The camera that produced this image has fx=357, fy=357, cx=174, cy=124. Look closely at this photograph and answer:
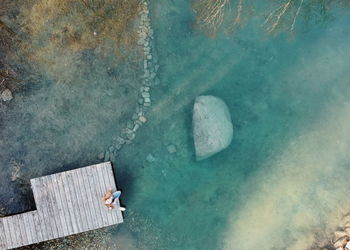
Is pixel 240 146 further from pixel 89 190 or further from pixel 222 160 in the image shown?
pixel 89 190

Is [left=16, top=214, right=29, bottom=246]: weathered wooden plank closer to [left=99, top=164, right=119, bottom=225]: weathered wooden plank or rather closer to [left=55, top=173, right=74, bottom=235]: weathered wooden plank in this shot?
[left=55, top=173, right=74, bottom=235]: weathered wooden plank

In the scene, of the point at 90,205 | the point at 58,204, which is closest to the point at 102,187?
the point at 90,205

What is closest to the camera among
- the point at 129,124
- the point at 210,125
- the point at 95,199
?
the point at 95,199

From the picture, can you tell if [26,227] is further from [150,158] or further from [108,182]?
[150,158]

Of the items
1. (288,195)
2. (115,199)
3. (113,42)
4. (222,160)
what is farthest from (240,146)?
(113,42)

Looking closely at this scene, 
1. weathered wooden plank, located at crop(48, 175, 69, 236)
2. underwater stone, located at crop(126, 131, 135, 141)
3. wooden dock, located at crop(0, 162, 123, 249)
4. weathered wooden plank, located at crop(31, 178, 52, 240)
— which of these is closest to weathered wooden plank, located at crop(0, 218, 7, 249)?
wooden dock, located at crop(0, 162, 123, 249)

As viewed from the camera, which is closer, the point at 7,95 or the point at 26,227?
the point at 26,227

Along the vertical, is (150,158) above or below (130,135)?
below
